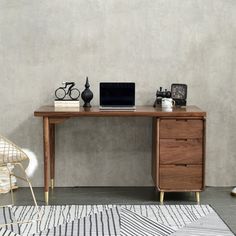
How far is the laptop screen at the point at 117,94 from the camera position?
3797 millimetres

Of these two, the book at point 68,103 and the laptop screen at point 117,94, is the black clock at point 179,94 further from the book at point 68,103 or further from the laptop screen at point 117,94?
the book at point 68,103

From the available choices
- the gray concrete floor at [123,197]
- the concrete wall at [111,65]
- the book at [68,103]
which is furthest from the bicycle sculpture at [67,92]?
the gray concrete floor at [123,197]

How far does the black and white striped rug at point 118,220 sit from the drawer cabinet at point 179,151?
231 millimetres

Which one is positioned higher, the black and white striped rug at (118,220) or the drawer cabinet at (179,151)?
the drawer cabinet at (179,151)

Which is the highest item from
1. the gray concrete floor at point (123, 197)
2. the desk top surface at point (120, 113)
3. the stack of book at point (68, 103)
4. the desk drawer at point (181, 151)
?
the stack of book at point (68, 103)

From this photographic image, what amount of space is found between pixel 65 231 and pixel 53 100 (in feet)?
4.86

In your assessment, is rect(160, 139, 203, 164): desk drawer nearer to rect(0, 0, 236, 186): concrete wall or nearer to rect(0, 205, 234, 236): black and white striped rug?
rect(0, 205, 234, 236): black and white striped rug

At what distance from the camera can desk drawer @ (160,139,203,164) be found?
142 inches

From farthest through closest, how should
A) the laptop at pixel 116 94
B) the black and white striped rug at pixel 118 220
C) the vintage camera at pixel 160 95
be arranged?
the vintage camera at pixel 160 95 → the laptop at pixel 116 94 → the black and white striped rug at pixel 118 220

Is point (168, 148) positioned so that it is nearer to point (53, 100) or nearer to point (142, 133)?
point (142, 133)

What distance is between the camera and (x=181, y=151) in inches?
142

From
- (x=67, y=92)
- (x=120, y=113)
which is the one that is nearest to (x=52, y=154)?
(x=67, y=92)

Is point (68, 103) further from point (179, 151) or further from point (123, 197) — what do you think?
point (179, 151)

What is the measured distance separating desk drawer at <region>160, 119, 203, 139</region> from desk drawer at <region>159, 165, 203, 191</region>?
0.83 feet
